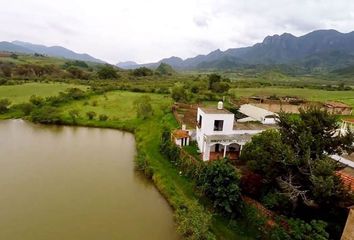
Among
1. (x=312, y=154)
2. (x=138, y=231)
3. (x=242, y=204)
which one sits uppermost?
(x=312, y=154)

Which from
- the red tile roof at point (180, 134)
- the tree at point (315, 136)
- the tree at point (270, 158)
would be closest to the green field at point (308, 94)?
the red tile roof at point (180, 134)

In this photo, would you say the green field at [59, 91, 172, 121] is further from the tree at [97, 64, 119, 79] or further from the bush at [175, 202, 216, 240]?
the tree at [97, 64, 119, 79]

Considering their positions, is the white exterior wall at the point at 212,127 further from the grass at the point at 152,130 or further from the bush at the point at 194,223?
the bush at the point at 194,223

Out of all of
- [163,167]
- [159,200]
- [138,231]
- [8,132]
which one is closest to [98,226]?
[138,231]

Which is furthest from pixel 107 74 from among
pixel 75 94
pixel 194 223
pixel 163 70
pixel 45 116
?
pixel 194 223

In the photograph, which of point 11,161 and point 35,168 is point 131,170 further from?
point 11,161

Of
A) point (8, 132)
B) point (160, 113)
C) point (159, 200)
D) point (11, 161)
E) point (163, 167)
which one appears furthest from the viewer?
point (160, 113)
